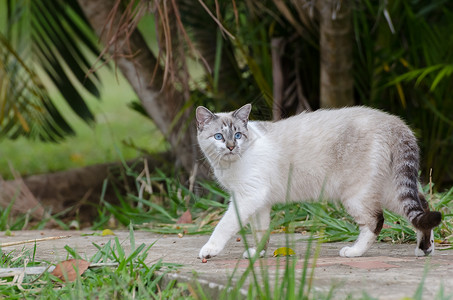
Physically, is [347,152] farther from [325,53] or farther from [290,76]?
[290,76]

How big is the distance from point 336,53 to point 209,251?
2.28m

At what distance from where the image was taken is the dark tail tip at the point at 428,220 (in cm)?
262

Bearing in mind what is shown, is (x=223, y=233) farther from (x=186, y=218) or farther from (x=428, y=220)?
(x=186, y=218)

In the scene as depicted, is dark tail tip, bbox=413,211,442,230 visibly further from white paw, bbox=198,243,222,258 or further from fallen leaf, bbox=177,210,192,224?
fallen leaf, bbox=177,210,192,224

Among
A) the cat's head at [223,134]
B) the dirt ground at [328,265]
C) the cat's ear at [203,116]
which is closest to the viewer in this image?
the dirt ground at [328,265]

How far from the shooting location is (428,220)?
8.65ft

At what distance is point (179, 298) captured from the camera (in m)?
2.24

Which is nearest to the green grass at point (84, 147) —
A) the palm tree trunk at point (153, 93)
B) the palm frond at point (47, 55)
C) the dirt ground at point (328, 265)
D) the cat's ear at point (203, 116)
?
the palm frond at point (47, 55)

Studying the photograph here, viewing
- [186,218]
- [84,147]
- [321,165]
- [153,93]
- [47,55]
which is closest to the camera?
[321,165]

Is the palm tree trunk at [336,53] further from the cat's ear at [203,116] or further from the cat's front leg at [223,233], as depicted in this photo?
the cat's front leg at [223,233]

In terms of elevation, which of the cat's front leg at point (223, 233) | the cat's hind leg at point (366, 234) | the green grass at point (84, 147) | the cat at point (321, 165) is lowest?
the green grass at point (84, 147)

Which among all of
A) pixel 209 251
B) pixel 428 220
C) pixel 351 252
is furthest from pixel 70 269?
pixel 428 220

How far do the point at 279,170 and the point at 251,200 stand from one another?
216mm

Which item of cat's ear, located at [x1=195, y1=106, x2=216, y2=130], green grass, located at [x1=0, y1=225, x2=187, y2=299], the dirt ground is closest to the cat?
cat's ear, located at [x1=195, y1=106, x2=216, y2=130]
